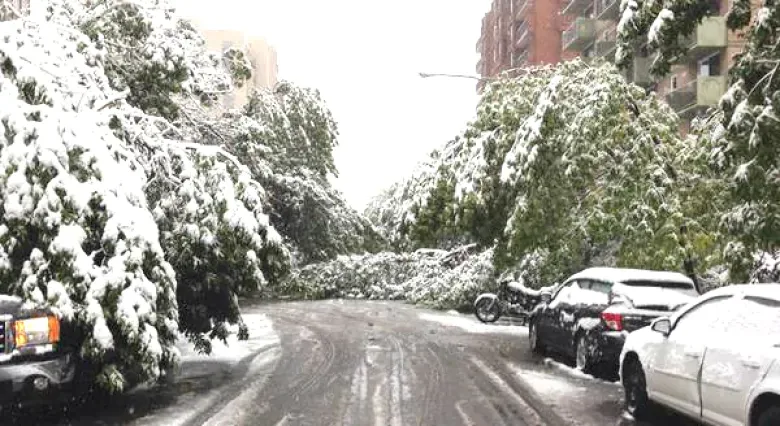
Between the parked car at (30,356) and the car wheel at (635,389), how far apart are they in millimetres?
5602

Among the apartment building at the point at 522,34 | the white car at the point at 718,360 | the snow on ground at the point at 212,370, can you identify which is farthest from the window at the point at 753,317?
the apartment building at the point at 522,34

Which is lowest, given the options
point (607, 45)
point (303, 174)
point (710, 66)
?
point (303, 174)

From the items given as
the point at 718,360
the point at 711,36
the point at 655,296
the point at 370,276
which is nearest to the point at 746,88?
the point at 655,296

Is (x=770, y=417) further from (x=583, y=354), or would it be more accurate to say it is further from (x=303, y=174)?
(x=303, y=174)

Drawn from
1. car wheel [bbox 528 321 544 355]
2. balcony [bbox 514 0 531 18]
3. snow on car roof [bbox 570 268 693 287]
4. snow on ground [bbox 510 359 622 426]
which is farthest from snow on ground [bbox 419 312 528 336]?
balcony [bbox 514 0 531 18]

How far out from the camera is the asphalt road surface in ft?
27.8

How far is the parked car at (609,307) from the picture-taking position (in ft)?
36.2

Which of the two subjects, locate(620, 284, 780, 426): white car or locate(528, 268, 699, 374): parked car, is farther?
locate(528, 268, 699, 374): parked car

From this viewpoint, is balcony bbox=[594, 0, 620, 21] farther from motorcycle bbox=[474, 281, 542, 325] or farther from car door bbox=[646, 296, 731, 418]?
car door bbox=[646, 296, 731, 418]

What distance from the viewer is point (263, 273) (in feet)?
38.5

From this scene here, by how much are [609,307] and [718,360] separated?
437cm

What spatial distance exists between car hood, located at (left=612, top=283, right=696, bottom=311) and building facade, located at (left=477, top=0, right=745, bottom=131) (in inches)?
109

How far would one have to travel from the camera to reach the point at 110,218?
27.8ft

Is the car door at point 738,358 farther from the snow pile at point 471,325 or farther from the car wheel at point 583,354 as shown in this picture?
the snow pile at point 471,325
